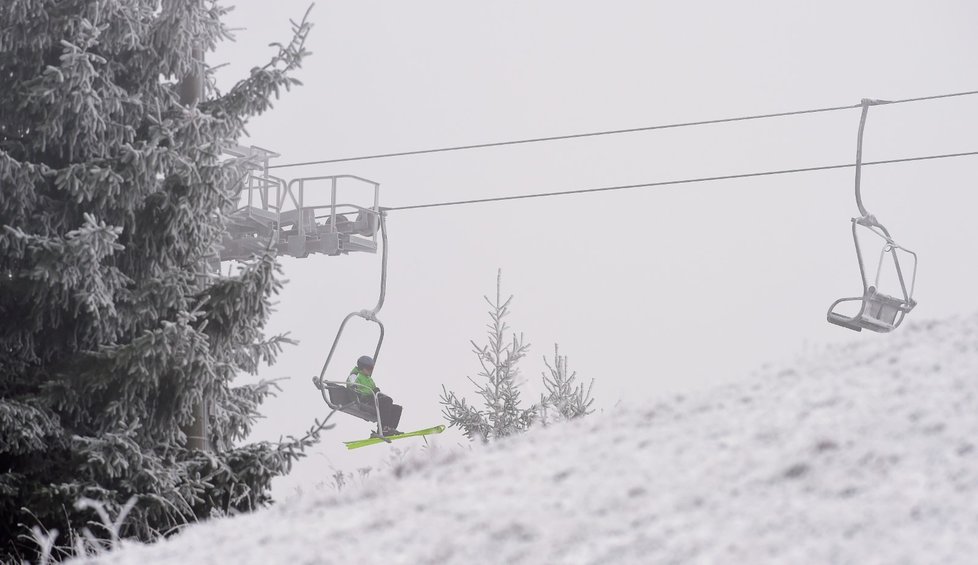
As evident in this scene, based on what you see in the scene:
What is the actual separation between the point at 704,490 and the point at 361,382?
12320mm

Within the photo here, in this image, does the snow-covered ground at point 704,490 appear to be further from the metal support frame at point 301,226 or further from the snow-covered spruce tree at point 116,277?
the metal support frame at point 301,226

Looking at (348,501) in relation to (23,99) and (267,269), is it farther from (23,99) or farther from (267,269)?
(23,99)

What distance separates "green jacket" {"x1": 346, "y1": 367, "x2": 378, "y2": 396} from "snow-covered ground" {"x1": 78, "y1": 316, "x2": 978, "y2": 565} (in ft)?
32.3

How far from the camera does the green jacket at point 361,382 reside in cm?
1616

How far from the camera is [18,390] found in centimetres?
994

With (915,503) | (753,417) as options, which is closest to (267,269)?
(753,417)

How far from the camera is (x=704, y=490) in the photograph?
4770 millimetres

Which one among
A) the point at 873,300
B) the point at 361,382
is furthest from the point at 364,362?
the point at 873,300

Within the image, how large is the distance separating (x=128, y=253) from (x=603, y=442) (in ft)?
19.0

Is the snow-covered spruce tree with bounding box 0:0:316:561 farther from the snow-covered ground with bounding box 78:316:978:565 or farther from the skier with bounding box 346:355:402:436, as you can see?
the skier with bounding box 346:355:402:436

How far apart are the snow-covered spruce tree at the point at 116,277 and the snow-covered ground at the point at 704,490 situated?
3641 millimetres

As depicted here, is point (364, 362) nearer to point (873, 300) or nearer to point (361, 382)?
point (361, 382)

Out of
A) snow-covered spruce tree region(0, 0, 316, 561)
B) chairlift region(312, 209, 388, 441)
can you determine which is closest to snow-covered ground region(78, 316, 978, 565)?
snow-covered spruce tree region(0, 0, 316, 561)

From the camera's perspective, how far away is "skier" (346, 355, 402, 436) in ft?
53.3
